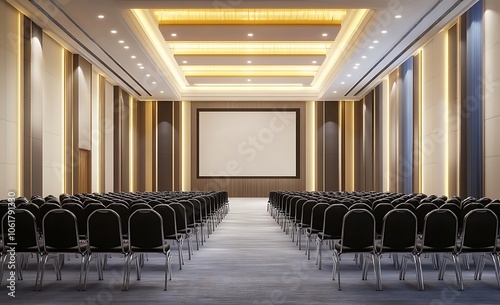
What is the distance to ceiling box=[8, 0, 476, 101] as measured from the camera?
1145cm

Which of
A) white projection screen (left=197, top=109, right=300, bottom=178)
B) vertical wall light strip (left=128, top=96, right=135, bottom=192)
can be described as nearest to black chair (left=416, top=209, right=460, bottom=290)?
vertical wall light strip (left=128, top=96, right=135, bottom=192)

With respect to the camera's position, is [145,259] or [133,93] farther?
[133,93]

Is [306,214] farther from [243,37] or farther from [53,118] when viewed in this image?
[53,118]

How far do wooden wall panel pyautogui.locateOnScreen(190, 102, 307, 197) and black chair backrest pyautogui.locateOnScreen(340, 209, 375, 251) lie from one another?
20.5m

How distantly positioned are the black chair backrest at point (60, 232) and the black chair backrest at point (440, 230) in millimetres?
3451

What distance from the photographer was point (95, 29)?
518 inches

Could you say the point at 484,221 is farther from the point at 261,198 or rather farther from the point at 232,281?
the point at 261,198

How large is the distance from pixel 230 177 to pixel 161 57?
30.8 feet

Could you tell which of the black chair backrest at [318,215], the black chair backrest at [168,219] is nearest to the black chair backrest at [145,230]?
the black chair backrest at [168,219]

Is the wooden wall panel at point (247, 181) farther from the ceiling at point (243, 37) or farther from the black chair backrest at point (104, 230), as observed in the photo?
the black chair backrest at point (104, 230)

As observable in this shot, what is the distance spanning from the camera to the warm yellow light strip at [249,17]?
13961 millimetres

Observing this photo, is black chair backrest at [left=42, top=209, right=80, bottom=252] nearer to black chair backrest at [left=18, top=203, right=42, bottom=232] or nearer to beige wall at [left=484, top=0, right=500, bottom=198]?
black chair backrest at [left=18, top=203, right=42, bottom=232]

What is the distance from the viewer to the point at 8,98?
1136cm

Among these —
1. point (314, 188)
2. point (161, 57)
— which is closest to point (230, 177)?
point (314, 188)
